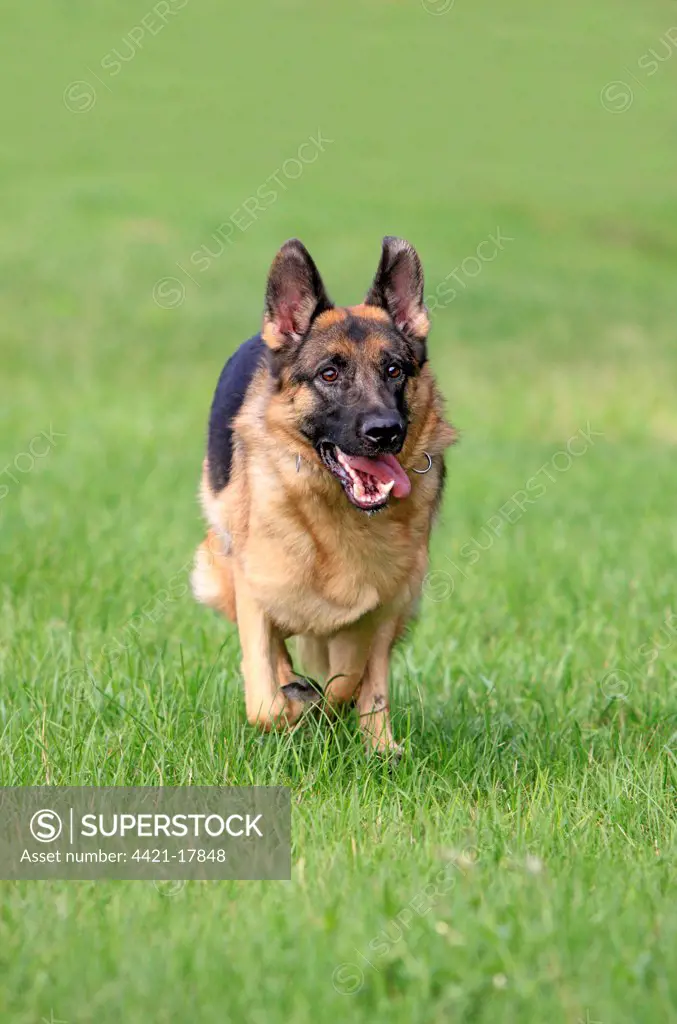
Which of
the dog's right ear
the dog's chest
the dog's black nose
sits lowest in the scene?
the dog's chest

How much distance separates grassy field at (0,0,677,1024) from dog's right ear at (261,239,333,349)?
1623 mm

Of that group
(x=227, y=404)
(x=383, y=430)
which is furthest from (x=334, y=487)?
(x=227, y=404)

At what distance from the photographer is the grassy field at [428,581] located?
3.73 m

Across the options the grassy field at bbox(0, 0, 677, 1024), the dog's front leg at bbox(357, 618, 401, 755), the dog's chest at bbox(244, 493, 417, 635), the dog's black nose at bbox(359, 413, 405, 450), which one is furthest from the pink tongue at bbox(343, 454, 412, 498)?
the grassy field at bbox(0, 0, 677, 1024)

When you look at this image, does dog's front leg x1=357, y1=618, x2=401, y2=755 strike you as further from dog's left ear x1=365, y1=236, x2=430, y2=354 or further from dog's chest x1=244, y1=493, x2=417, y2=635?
dog's left ear x1=365, y1=236, x2=430, y2=354

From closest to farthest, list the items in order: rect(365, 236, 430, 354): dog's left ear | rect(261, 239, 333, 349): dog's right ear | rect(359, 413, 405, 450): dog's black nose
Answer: rect(359, 413, 405, 450): dog's black nose → rect(261, 239, 333, 349): dog's right ear → rect(365, 236, 430, 354): dog's left ear

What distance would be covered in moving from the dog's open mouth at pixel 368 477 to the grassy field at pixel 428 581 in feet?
3.28

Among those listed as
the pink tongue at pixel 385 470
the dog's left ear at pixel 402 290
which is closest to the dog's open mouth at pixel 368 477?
the pink tongue at pixel 385 470

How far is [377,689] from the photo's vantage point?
5766 mm

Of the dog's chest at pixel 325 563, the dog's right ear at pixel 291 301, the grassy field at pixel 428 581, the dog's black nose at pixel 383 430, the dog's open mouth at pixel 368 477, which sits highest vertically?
the dog's right ear at pixel 291 301

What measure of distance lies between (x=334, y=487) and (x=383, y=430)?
0.52 metres

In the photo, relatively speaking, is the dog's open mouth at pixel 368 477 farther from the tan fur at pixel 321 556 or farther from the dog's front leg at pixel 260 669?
the dog's front leg at pixel 260 669

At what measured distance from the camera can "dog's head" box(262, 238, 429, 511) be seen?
5.17 metres

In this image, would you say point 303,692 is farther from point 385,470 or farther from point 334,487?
point 385,470
